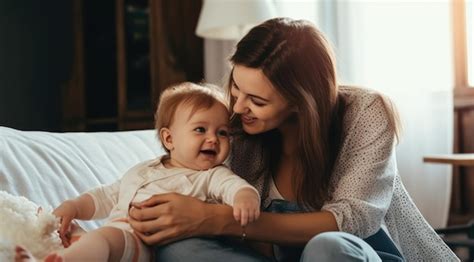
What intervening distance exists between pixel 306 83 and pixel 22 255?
24.1 inches

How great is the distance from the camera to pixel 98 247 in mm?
1104

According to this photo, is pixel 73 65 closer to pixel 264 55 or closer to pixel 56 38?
pixel 56 38

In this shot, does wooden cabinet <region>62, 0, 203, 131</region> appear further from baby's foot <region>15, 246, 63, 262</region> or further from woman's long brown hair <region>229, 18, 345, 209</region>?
baby's foot <region>15, 246, 63, 262</region>

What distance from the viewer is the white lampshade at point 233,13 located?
8.77 ft

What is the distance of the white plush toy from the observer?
116 centimetres

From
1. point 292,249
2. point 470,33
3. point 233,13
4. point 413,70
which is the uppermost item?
point 233,13

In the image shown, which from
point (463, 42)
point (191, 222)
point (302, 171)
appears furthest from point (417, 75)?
point (191, 222)

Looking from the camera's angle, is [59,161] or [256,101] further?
[59,161]

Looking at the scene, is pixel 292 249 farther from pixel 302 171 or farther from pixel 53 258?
pixel 53 258

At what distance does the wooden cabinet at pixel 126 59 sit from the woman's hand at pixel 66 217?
205 centimetres

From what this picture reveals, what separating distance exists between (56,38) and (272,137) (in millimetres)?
2507

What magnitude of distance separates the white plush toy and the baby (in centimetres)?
6

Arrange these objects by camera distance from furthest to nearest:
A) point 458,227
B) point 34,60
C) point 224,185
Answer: point 34,60, point 458,227, point 224,185

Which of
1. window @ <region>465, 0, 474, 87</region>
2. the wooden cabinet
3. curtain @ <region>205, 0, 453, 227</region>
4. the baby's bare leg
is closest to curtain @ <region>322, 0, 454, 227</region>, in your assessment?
curtain @ <region>205, 0, 453, 227</region>
